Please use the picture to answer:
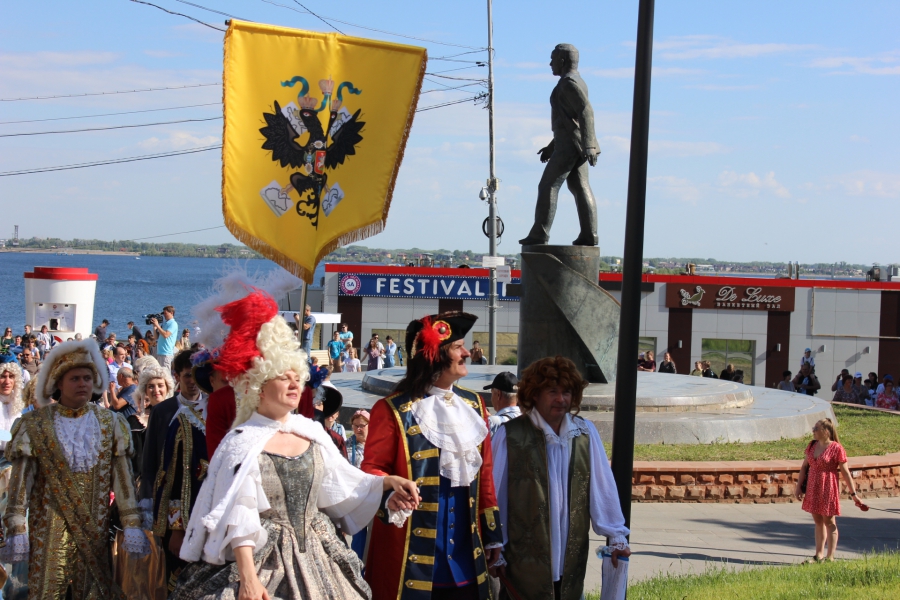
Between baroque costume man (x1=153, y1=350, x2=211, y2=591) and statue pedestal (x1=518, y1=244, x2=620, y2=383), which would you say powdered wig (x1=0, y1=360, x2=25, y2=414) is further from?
statue pedestal (x1=518, y1=244, x2=620, y2=383)

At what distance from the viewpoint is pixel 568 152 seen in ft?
40.8

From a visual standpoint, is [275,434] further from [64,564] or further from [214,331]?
[64,564]

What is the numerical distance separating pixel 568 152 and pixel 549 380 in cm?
817

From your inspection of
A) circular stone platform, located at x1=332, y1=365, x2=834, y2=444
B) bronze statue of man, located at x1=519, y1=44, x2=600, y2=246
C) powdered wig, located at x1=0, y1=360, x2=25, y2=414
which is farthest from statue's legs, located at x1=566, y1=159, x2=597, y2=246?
powdered wig, located at x1=0, y1=360, x2=25, y2=414

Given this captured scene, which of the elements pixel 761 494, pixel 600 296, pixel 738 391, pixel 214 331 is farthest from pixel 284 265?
pixel 738 391

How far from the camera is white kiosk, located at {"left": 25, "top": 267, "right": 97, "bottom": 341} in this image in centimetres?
2669

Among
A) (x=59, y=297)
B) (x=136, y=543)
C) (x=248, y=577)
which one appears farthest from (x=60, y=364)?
(x=59, y=297)

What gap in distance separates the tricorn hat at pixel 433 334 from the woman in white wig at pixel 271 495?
68 centimetres

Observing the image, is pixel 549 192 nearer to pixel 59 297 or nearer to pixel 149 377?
pixel 149 377

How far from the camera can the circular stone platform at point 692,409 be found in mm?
11023

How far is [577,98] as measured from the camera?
12242 millimetres

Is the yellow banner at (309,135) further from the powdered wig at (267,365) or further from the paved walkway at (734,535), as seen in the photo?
the paved walkway at (734,535)

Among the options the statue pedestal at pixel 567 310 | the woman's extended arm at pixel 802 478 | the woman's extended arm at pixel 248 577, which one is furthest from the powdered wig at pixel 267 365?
the statue pedestal at pixel 567 310

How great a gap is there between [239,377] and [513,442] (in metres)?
1.56
